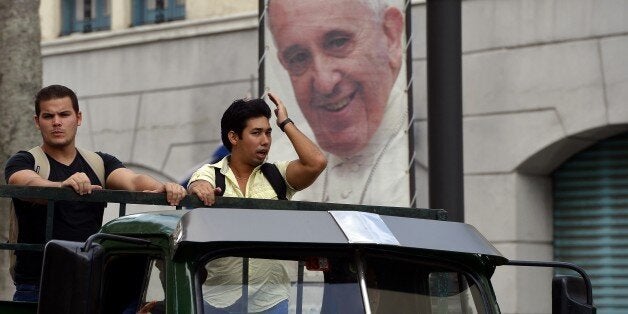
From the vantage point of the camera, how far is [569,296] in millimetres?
5812

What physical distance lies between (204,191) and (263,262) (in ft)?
2.90

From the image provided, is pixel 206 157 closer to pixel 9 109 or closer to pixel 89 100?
pixel 89 100

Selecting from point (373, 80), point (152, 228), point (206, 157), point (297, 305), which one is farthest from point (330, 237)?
point (206, 157)

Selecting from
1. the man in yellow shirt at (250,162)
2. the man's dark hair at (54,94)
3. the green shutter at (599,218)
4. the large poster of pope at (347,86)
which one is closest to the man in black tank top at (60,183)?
the man's dark hair at (54,94)

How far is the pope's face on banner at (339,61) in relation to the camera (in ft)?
35.7

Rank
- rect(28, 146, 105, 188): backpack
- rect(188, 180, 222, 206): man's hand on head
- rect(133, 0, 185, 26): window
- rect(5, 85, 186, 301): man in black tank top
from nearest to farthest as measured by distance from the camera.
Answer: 1. rect(188, 180, 222, 206): man's hand on head
2. rect(5, 85, 186, 301): man in black tank top
3. rect(28, 146, 105, 188): backpack
4. rect(133, 0, 185, 26): window

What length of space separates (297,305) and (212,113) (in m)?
12.8

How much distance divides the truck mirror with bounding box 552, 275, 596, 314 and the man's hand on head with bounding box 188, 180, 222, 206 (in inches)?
51.9

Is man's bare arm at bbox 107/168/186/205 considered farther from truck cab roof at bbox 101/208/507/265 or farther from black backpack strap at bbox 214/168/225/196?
truck cab roof at bbox 101/208/507/265

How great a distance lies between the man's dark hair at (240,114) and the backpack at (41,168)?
1.87 ft

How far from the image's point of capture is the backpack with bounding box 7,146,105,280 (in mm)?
6461

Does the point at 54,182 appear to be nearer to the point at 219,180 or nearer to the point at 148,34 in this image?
the point at 219,180

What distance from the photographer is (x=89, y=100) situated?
19375mm

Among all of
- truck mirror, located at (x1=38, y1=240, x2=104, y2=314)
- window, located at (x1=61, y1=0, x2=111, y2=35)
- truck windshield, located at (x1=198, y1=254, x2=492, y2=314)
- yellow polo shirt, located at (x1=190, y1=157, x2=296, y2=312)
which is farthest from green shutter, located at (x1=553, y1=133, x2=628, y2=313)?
truck mirror, located at (x1=38, y1=240, x2=104, y2=314)
